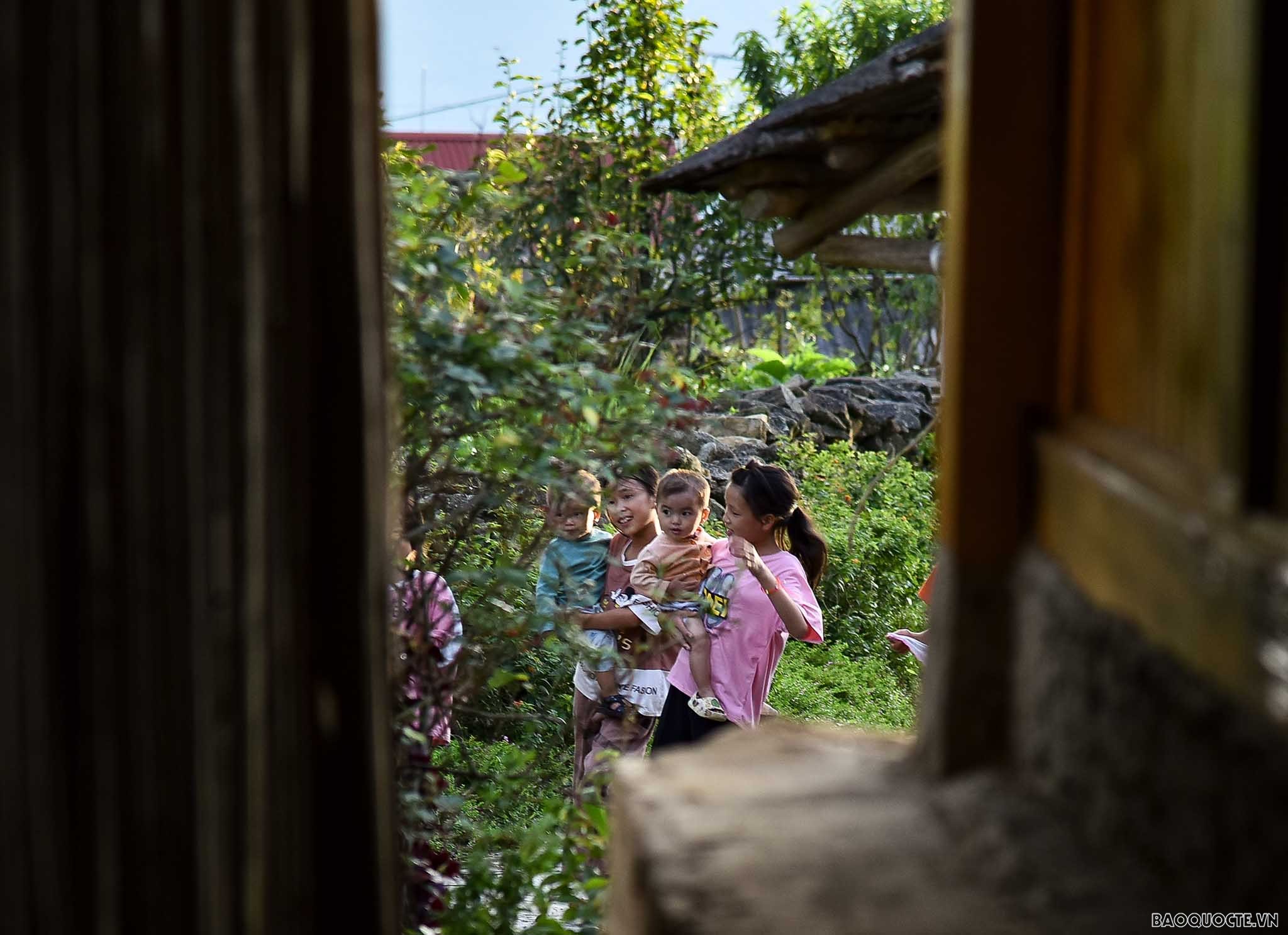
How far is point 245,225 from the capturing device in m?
1.26

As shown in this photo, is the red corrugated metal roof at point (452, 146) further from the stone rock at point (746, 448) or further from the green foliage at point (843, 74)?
the stone rock at point (746, 448)

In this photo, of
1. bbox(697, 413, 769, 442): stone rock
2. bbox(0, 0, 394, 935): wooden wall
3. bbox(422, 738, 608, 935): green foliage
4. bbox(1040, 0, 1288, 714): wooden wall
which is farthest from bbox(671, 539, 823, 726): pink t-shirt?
bbox(697, 413, 769, 442): stone rock

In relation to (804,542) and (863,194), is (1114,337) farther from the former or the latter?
(804,542)

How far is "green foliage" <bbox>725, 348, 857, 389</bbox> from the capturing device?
11.8m

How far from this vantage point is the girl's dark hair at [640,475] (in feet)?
13.0

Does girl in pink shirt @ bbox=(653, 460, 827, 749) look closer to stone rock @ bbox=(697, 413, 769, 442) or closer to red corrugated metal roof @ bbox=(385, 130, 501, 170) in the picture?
stone rock @ bbox=(697, 413, 769, 442)

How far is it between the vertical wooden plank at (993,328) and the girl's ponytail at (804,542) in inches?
147

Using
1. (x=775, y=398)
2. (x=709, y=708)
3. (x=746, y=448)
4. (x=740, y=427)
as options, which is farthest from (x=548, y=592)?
(x=775, y=398)

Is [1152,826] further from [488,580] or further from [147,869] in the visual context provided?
[488,580]

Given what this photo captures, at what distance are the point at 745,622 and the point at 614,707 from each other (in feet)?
1.95

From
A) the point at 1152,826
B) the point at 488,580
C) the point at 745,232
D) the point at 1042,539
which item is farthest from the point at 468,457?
the point at 745,232

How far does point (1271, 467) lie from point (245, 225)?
36.5 inches

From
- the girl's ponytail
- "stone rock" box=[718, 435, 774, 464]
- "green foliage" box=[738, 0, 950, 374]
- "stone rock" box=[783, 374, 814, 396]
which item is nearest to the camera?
the girl's ponytail

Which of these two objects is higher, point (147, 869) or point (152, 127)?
point (152, 127)
